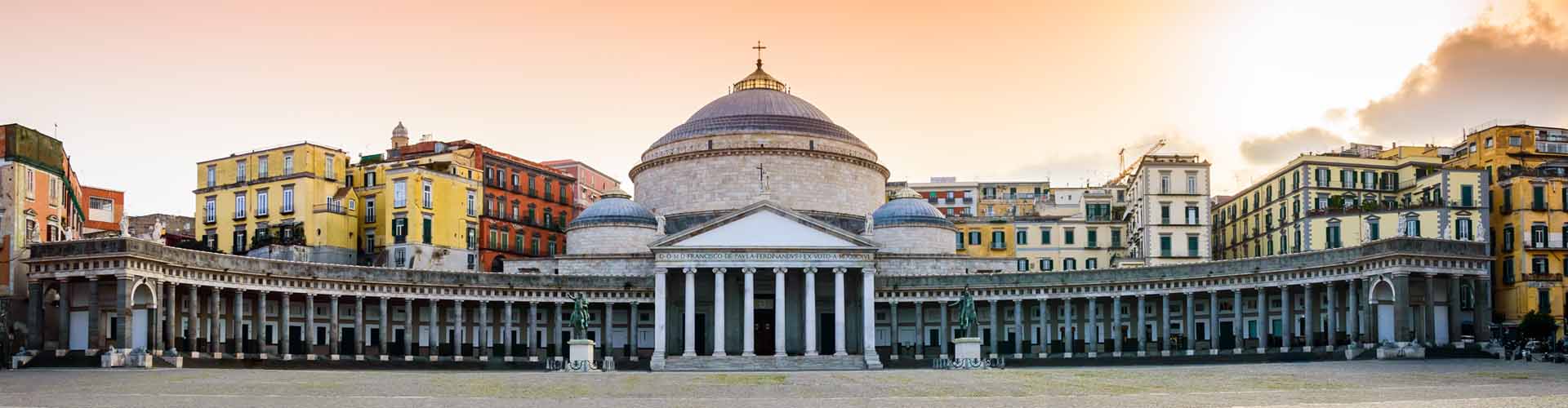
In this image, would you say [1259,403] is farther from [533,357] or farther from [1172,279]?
[533,357]

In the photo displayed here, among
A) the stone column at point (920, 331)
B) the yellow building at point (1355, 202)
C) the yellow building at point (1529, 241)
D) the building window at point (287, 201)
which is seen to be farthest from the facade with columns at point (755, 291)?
the building window at point (287, 201)

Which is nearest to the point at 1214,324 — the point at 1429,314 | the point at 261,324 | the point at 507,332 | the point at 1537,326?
the point at 1429,314

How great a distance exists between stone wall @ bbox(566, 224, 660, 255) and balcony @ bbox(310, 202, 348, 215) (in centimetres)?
1374

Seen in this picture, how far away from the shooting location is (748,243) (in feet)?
281

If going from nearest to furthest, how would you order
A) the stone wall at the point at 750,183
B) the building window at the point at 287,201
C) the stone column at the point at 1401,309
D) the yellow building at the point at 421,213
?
the stone column at the point at 1401,309 < the building window at the point at 287,201 < the yellow building at the point at 421,213 < the stone wall at the point at 750,183

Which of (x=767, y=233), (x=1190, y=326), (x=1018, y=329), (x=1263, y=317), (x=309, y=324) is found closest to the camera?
(x=309, y=324)

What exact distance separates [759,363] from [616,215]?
1672 cm

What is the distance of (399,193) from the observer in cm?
9481

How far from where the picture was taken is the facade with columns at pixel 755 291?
239 ft

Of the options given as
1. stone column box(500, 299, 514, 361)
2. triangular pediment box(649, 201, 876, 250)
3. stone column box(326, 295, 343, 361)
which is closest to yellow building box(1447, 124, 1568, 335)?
triangular pediment box(649, 201, 876, 250)

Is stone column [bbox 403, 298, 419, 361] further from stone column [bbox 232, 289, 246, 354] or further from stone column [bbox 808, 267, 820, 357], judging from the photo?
stone column [bbox 808, 267, 820, 357]

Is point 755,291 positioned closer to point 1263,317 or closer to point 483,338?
point 483,338

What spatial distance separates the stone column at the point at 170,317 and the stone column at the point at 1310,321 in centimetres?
5154

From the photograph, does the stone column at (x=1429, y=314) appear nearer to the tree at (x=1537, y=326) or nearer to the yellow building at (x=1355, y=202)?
the tree at (x=1537, y=326)
